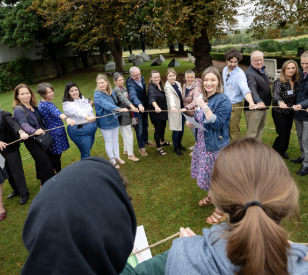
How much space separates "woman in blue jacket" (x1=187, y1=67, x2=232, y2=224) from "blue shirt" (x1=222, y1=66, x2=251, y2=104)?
149cm

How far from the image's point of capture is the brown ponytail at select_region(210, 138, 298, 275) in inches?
32.3

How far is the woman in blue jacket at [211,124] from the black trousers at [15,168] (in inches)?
130

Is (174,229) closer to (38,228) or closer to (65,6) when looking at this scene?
(38,228)

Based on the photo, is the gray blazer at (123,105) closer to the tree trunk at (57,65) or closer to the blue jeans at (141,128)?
the blue jeans at (141,128)

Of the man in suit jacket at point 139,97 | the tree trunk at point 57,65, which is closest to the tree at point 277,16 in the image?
the man in suit jacket at point 139,97

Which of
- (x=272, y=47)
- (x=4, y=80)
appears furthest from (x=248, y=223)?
(x=272, y=47)

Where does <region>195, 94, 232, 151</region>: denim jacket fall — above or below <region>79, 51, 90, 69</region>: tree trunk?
below

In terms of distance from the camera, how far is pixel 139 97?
5340mm

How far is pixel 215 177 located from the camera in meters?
1.08

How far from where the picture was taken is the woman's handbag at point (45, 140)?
383 cm

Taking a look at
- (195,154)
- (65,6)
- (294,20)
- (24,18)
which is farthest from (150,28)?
(24,18)

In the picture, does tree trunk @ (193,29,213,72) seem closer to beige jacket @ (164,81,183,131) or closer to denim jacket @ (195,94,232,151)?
beige jacket @ (164,81,183,131)

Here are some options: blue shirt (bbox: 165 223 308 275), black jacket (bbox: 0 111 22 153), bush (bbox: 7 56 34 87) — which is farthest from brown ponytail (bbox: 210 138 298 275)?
bush (bbox: 7 56 34 87)

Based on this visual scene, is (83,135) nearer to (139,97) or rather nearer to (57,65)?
(139,97)
